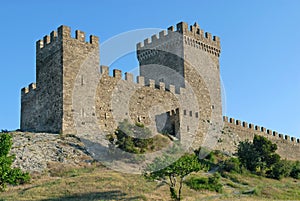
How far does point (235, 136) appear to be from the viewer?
4306cm

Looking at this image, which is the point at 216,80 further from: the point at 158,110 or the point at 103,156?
the point at 103,156

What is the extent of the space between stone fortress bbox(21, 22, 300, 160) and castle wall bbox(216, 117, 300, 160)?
11cm

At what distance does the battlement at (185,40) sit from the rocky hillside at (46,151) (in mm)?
13804

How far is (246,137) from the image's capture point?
147 feet

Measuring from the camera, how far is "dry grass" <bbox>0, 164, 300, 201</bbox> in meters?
21.9

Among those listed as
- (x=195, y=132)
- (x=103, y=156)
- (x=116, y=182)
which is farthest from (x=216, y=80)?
(x=116, y=182)

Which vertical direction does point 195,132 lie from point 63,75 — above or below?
below

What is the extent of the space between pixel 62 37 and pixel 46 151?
8253 millimetres

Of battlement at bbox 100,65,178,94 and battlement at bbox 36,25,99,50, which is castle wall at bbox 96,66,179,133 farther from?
battlement at bbox 36,25,99,50

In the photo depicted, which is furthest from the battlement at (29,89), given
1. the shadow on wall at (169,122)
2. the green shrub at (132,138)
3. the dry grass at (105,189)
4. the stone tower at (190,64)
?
the stone tower at (190,64)

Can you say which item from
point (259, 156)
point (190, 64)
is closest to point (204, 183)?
point (259, 156)

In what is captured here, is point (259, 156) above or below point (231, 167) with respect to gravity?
above

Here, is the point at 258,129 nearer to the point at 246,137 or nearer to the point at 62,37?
the point at 246,137

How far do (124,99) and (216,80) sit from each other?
1113 cm
